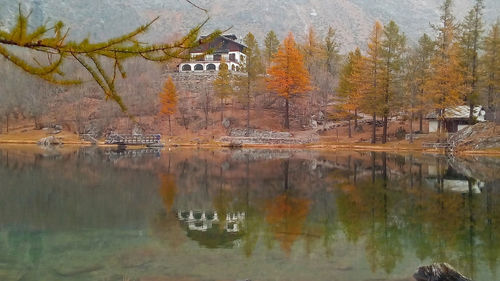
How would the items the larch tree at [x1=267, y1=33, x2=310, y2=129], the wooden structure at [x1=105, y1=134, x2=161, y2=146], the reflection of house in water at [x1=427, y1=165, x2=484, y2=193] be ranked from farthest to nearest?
the larch tree at [x1=267, y1=33, x2=310, y2=129] < the wooden structure at [x1=105, y1=134, x2=161, y2=146] < the reflection of house in water at [x1=427, y1=165, x2=484, y2=193]

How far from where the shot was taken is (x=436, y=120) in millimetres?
53656

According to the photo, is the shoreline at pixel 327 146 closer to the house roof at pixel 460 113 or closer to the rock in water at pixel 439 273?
the house roof at pixel 460 113

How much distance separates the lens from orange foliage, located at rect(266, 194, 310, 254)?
15.2m

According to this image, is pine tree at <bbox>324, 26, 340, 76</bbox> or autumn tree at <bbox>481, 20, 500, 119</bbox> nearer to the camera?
autumn tree at <bbox>481, 20, 500, 119</bbox>

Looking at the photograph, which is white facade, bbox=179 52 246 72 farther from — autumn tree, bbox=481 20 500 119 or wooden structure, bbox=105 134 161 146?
autumn tree, bbox=481 20 500 119

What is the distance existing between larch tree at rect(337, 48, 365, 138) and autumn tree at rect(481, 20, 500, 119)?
13758mm

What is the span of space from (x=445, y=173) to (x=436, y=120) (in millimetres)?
25065

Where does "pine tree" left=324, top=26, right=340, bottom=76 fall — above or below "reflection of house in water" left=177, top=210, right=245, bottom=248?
above

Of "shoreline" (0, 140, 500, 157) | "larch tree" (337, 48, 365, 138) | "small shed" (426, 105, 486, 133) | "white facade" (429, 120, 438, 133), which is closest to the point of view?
"shoreline" (0, 140, 500, 157)

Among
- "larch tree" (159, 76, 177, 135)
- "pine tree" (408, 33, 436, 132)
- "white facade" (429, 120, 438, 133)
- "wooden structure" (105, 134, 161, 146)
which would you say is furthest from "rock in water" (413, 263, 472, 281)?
"larch tree" (159, 76, 177, 135)

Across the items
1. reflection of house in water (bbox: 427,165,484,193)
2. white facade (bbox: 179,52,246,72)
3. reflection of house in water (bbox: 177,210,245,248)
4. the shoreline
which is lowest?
reflection of house in water (bbox: 177,210,245,248)

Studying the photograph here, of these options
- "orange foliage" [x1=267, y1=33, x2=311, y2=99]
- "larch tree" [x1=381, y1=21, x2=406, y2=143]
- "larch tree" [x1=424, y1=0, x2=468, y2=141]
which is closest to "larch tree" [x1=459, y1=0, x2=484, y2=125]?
"larch tree" [x1=424, y1=0, x2=468, y2=141]

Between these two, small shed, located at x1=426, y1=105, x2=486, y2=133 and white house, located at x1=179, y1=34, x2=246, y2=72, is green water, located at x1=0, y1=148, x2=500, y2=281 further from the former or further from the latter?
white house, located at x1=179, y1=34, x2=246, y2=72

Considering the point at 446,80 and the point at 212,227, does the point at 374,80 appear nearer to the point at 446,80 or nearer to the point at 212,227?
the point at 446,80
